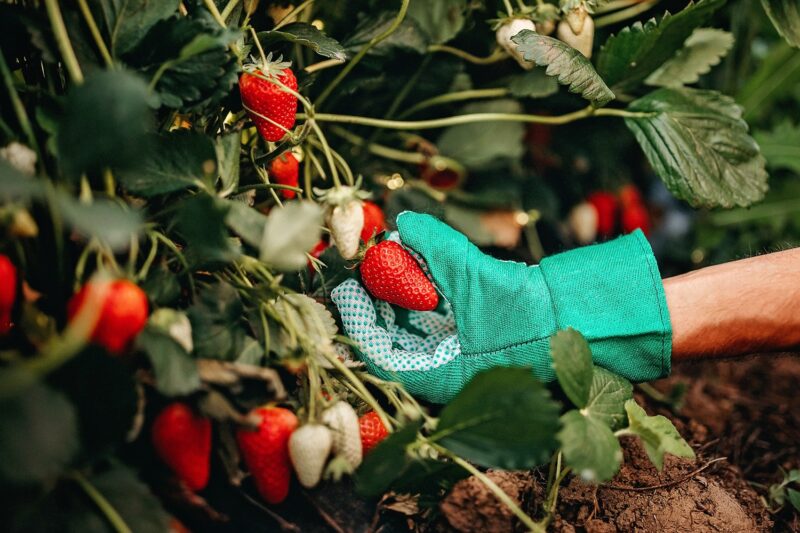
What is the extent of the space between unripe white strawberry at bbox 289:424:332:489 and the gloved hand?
18cm

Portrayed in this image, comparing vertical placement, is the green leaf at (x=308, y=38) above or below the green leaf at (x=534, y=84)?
above

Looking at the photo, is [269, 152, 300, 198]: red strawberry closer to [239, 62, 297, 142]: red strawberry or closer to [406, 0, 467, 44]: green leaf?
[239, 62, 297, 142]: red strawberry

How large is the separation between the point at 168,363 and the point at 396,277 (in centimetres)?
33

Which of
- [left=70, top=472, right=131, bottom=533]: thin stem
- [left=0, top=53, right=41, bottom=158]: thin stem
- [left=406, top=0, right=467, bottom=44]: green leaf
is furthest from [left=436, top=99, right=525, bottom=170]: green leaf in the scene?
[left=70, top=472, right=131, bottom=533]: thin stem

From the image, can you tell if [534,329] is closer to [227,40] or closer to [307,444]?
[307,444]

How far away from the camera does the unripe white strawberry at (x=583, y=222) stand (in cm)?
157

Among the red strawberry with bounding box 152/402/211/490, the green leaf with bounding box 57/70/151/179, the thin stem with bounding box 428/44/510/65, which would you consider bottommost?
the red strawberry with bounding box 152/402/211/490

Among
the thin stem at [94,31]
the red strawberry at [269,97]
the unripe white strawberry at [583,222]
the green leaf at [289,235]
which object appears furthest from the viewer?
the unripe white strawberry at [583,222]

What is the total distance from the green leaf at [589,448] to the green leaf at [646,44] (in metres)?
0.59

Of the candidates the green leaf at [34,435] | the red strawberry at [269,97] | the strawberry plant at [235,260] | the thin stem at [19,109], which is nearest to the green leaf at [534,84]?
the strawberry plant at [235,260]

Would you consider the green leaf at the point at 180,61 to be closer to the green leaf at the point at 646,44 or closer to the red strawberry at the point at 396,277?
the red strawberry at the point at 396,277

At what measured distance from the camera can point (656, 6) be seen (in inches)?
47.3

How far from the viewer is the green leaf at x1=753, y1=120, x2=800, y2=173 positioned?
1.63m

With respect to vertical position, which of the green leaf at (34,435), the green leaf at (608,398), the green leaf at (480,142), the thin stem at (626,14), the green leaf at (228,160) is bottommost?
the green leaf at (608,398)
